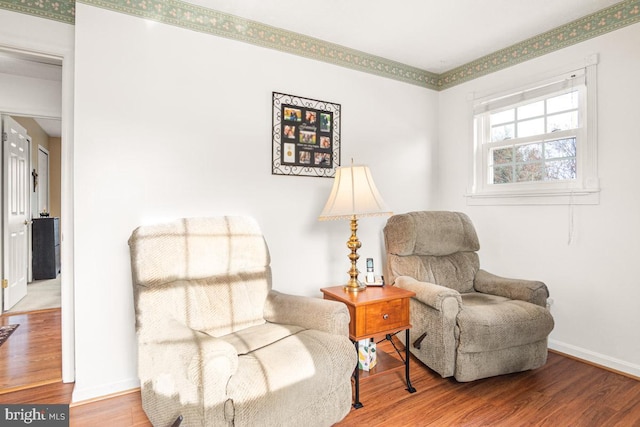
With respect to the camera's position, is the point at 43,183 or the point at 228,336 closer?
the point at 228,336

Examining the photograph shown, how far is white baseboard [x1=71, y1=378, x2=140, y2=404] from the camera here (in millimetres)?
2029

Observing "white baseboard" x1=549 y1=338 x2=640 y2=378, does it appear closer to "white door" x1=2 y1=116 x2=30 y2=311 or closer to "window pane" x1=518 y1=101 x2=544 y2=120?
"window pane" x1=518 y1=101 x2=544 y2=120

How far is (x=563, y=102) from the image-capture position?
2695 millimetres

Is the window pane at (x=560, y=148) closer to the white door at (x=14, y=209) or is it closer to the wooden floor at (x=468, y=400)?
the wooden floor at (x=468, y=400)

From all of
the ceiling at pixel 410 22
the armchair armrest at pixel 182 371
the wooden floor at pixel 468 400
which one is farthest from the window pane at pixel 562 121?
the armchair armrest at pixel 182 371

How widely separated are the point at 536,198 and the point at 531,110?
739mm

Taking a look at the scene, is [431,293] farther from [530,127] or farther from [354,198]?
[530,127]

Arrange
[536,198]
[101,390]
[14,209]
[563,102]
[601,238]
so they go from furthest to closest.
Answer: [14,209] < [536,198] < [563,102] < [601,238] < [101,390]

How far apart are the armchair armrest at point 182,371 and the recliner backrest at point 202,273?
16 cm

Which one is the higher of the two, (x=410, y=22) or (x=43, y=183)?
(x=410, y=22)

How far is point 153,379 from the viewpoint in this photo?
1.69 m

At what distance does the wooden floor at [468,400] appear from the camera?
1846mm

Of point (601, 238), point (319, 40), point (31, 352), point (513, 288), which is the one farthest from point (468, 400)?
point (31, 352)

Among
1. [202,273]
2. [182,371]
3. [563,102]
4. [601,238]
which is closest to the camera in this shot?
[182,371]
